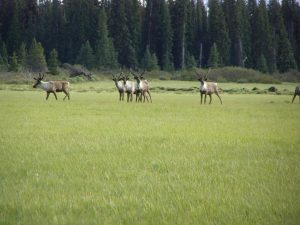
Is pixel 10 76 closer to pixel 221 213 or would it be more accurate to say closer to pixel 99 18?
pixel 99 18

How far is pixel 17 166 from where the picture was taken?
28.4ft

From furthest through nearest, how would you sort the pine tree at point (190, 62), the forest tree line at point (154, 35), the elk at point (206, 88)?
the forest tree line at point (154, 35)
the pine tree at point (190, 62)
the elk at point (206, 88)

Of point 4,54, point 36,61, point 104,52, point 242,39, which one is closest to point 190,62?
point 242,39

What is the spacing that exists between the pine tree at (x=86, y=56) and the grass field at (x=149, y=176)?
62589mm

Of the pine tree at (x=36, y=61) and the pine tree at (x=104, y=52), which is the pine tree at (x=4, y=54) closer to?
the pine tree at (x=36, y=61)

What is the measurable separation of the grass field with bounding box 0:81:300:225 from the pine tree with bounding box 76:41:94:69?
6259 cm

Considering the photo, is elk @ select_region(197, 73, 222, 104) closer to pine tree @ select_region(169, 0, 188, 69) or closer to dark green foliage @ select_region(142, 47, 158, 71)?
dark green foliage @ select_region(142, 47, 158, 71)

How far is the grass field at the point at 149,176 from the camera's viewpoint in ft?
19.0

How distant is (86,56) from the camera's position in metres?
76.8

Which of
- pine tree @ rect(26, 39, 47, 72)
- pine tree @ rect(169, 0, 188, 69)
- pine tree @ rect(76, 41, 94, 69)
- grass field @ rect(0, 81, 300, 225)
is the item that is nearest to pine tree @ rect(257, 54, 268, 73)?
pine tree @ rect(169, 0, 188, 69)

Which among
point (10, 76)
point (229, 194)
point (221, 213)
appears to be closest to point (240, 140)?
point (229, 194)

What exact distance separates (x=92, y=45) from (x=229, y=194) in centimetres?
8122

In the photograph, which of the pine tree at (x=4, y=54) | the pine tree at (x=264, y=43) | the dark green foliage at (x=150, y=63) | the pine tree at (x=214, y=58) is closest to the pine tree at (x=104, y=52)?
the dark green foliage at (x=150, y=63)

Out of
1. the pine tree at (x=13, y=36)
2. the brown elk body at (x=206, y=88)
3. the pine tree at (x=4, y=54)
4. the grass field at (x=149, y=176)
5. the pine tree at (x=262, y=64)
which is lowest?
the grass field at (x=149, y=176)
